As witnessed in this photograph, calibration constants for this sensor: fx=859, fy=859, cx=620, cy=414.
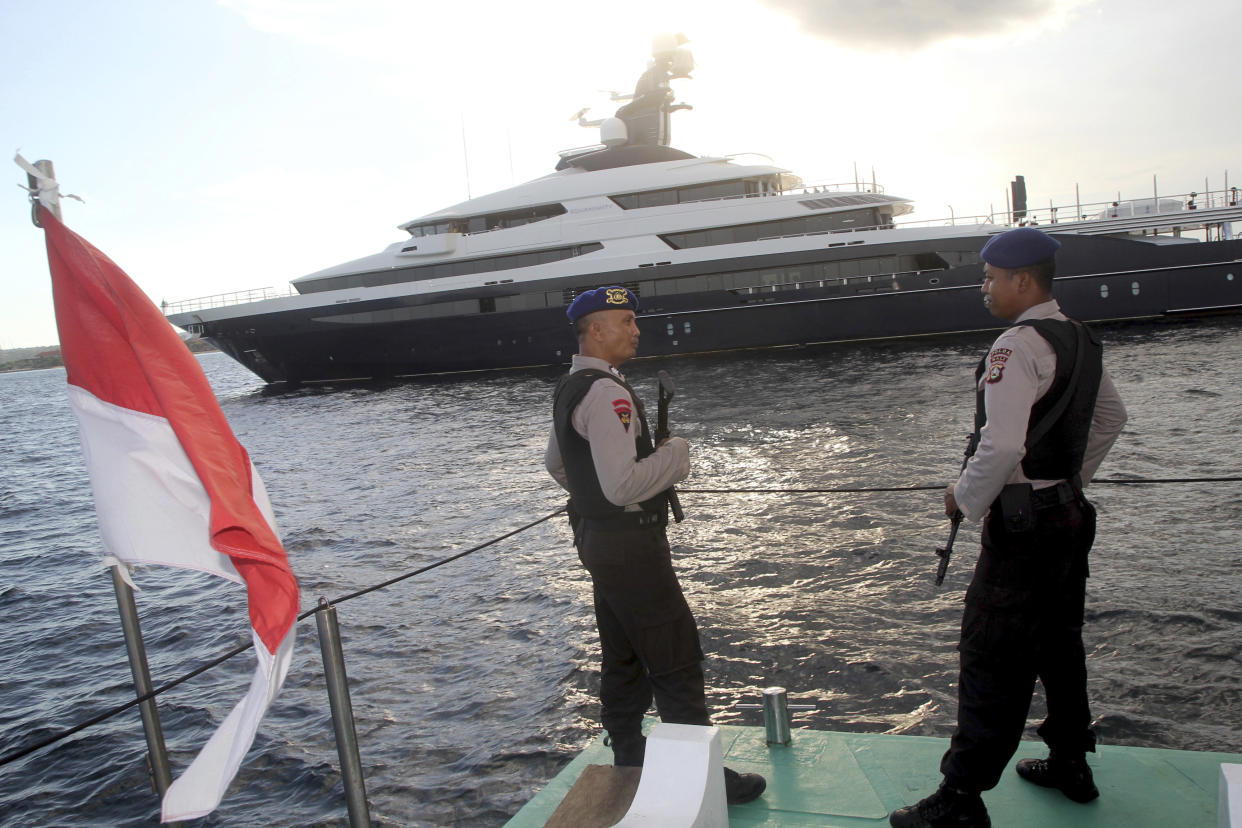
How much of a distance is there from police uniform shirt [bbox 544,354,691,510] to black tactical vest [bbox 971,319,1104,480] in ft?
2.69

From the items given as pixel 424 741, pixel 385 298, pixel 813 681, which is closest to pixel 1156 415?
pixel 813 681

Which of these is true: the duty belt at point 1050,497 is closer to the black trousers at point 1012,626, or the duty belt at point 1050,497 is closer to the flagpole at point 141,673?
the black trousers at point 1012,626

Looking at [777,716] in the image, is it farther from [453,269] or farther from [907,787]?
[453,269]

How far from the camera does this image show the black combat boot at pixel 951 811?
2127mm

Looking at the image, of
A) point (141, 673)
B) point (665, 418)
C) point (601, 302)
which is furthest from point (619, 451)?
point (141, 673)

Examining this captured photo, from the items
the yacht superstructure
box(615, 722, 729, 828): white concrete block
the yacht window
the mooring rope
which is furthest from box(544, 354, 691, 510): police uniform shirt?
the yacht window

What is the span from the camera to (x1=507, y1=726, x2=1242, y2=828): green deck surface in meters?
2.20

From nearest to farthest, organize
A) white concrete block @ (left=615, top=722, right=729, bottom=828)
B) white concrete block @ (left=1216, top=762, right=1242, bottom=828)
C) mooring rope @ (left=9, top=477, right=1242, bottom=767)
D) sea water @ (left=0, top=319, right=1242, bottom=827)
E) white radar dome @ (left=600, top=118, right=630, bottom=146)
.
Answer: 1. white concrete block @ (left=1216, top=762, right=1242, bottom=828)
2. white concrete block @ (left=615, top=722, right=729, bottom=828)
3. mooring rope @ (left=9, top=477, right=1242, bottom=767)
4. sea water @ (left=0, top=319, right=1242, bottom=827)
5. white radar dome @ (left=600, top=118, right=630, bottom=146)

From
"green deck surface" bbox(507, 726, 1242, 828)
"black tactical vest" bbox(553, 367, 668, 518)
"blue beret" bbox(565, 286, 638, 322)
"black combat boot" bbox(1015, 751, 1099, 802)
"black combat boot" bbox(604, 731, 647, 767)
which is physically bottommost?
"green deck surface" bbox(507, 726, 1242, 828)

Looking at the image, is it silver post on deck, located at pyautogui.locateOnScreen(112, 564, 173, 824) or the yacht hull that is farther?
the yacht hull

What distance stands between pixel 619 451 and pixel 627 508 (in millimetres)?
207

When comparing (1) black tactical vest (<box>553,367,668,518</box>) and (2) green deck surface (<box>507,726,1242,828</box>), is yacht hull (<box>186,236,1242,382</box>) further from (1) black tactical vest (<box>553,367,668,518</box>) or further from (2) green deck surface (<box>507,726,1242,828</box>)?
(1) black tactical vest (<box>553,367,668,518</box>)

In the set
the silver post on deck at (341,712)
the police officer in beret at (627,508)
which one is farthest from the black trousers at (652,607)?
the silver post on deck at (341,712)

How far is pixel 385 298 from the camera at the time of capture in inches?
977
